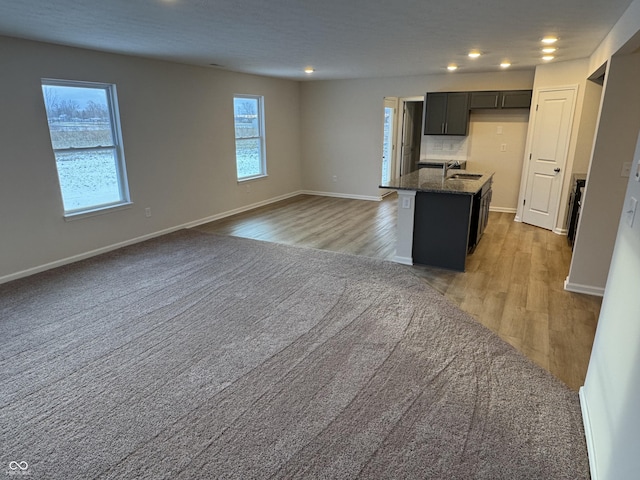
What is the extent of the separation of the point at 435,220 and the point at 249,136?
4263 millimetres

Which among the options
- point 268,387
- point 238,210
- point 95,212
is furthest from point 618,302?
point 238,210

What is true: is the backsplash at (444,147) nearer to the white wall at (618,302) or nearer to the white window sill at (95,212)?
the white wall at (618,302)

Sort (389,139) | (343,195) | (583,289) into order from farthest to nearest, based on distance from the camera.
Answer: (343,195) < (389,139) < (583,289)

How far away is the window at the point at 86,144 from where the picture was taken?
4301 millimetres

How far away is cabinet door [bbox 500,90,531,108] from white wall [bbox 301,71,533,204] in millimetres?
996

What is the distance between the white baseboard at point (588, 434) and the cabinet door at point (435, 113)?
547cm

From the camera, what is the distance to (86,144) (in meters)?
4.61

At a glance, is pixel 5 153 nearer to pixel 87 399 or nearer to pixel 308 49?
pixel 87 399

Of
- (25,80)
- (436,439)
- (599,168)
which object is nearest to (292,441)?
(436,439)

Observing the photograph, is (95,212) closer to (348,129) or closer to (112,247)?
(112,247)

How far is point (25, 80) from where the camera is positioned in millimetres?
3902

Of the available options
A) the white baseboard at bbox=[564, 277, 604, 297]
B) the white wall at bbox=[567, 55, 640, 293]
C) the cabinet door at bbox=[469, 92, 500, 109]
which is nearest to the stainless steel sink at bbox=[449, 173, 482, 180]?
the white wall at bbox=[567, 55, 640, 293]

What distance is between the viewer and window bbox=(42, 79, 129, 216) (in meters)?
4.30

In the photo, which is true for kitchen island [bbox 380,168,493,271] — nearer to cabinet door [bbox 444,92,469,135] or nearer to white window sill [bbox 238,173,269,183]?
cabinet door [bbox 444,92,469,135]
